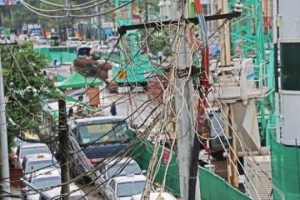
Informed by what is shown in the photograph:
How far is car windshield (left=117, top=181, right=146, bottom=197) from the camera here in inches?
801

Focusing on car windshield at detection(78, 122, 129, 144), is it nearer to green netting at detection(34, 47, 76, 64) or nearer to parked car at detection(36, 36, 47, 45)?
green netting at detection(34, 47, 76, 64)

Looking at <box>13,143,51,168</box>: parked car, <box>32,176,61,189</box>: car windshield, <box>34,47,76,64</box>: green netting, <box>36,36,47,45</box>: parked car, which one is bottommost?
<box>13,143,51,168</box>: parked car

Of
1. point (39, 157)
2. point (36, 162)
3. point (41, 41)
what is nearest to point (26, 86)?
point (39, 157)

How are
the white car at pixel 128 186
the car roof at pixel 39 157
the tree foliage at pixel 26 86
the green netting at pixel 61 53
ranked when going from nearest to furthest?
the white car at pixel 128 186 → the tree foliage at pixel 26 86 → the car roof at pixel 39 157 → the green netting at pixel 61 53

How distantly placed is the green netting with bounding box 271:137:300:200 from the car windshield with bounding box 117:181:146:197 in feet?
24.7

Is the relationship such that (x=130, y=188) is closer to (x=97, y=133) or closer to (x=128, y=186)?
(x=128, y=186)

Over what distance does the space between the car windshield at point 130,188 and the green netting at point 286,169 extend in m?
7.54

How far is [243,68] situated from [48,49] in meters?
60.4

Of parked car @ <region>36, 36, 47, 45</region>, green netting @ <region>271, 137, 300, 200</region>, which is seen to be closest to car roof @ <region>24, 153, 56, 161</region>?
green netting @ <region>271, 137, 300, 200</region>

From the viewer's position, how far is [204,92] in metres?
8.74

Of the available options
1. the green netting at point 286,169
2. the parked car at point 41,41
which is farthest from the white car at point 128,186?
the parked car at point 41,41

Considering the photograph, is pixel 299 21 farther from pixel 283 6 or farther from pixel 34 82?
pixel 34 82

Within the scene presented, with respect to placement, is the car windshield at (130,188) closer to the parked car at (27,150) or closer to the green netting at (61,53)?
the parked car at (27,150)

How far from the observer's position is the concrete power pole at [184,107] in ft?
27.6
